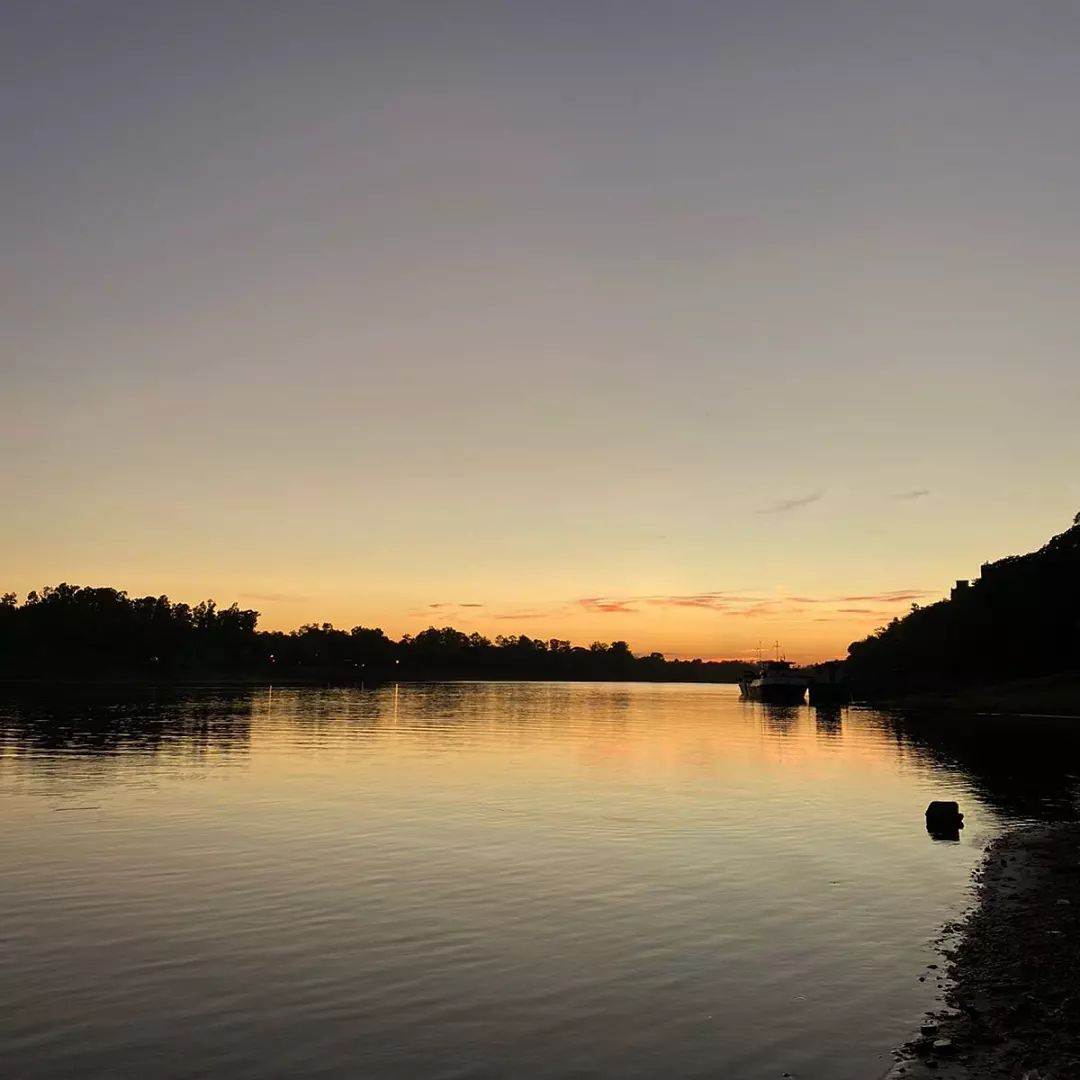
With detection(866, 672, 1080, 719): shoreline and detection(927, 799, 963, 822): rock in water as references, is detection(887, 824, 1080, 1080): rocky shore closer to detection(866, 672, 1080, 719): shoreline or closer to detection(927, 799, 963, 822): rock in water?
detection(927, 799, 963, 822): rock in water

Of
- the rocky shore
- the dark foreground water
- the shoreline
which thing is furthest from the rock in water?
the shoreline

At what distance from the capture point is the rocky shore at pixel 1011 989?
17.0 meters

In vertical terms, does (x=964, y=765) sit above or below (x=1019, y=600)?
below

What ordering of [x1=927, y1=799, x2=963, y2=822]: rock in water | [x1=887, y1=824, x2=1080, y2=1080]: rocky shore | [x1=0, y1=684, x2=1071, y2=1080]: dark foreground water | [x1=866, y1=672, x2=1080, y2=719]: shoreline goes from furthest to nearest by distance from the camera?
[x1=866, y1=672, x2=1080, y2=719]: shoreline < [x1=927, y1=799, x2=963, y2=822]: rock in water < [x1=0, y1=684, x2=1071, y2=1080]: dark foreground water < [x1=887, y1=824, x2=1080, y2=1080]: rocky shore

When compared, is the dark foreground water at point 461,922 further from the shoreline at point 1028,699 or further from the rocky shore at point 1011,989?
the shoreline at point 1028,699

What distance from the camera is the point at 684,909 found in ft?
98.6

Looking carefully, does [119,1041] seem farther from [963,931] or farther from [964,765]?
[964,765]

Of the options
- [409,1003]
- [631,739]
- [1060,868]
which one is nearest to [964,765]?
[631,739]

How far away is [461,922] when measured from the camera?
27844 millimetres

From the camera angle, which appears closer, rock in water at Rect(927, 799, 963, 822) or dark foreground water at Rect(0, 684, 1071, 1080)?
dark foreground water at Rect(0, 684, 1071, 1080)

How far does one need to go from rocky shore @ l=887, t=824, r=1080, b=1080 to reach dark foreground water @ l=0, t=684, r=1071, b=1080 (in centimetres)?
93

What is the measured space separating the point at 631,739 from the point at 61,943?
301 ft

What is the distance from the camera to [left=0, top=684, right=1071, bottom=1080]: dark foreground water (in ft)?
60.1

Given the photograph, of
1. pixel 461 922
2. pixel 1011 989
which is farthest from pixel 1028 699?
pixel 461 922
